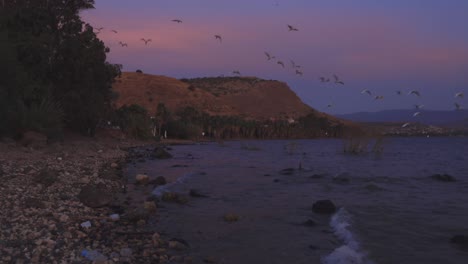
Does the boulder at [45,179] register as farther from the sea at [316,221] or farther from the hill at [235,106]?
the hill at [235,106]

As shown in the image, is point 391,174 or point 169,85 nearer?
point 391,174

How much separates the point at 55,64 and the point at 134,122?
1036 inches

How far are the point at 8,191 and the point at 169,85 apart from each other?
447ft

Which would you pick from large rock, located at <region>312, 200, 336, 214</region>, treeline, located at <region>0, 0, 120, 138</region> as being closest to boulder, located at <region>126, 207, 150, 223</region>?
large rock, located at <region>312, 200, 336, 214</region>

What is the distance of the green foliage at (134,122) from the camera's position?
6719cm

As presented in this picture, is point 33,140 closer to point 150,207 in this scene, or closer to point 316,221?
point 150,207

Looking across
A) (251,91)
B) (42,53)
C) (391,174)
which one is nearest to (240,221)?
(391,174)

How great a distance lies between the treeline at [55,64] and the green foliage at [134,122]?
1832 cm

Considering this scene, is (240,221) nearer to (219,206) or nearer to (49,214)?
(219,206)

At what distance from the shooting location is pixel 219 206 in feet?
53.0

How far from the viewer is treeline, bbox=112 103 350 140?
69188mm

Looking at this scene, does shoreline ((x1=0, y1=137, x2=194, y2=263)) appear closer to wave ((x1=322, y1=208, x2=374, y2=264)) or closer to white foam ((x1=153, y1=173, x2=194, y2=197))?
white foam ((x1=153, y1=173, x2=194, y2=197))

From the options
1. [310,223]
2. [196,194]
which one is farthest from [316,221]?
[196,194]

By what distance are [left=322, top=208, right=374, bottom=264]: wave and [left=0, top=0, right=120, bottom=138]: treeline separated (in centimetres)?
2599
